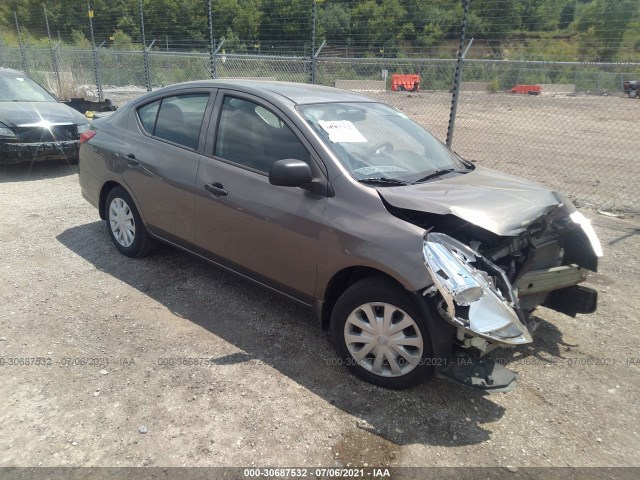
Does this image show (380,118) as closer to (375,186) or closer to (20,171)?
(375,186)

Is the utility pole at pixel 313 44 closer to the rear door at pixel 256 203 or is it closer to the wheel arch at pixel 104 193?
the wheel arch at pixel 104 193

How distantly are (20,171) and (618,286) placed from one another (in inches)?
347

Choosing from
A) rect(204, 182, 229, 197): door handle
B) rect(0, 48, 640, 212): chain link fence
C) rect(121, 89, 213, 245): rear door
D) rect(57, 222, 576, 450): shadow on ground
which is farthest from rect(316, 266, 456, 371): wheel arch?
rect(0, 48, 640, 212): chain link fence

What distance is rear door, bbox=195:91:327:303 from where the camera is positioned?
3230 mm

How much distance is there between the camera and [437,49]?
11.4 metres

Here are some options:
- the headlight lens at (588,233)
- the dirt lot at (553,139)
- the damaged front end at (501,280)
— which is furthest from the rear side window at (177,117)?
the dirt lot at (553,139)

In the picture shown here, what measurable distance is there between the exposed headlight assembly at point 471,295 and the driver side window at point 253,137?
1151 millimetres

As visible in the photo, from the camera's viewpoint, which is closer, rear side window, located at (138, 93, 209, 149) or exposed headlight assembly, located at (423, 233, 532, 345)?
exposed headlight assembly, located at (423, 233, 532, 345)

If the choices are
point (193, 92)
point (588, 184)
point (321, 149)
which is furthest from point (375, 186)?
point (588, 184)

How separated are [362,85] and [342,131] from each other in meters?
7.25

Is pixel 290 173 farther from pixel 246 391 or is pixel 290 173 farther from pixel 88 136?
pixel 88 136

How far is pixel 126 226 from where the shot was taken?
4.70m

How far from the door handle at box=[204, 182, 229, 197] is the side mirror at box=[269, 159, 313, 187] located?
663 millimetres

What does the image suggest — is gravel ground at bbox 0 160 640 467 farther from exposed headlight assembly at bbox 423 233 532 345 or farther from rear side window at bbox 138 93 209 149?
rear side window at bbox 138 93 209 149
